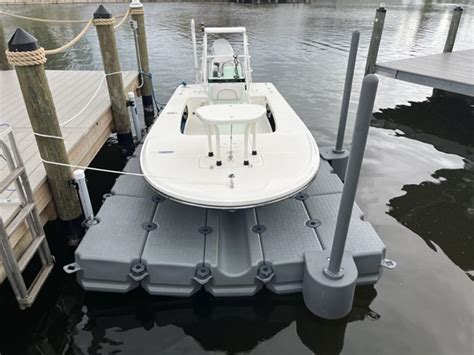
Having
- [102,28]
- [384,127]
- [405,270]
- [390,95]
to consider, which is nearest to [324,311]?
[405,270]

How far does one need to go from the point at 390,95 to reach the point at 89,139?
25.2 feet

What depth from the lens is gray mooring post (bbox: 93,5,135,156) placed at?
5.04 meters

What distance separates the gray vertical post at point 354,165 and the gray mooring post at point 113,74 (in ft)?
13.4

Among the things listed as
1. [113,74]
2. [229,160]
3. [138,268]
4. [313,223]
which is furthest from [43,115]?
[313,223]

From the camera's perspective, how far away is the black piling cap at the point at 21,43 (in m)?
3.11

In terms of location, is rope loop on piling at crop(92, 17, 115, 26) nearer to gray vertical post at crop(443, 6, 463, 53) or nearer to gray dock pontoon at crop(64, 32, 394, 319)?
gray dock pontoon at crop(64, 32, 394, 319)

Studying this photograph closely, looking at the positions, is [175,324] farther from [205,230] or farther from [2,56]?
[2,56]

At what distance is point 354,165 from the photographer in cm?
245

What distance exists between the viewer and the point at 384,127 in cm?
775

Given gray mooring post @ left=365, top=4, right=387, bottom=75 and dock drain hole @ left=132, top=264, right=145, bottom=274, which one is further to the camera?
gray mooring post @ left=365, top=4, right=387, bottom=75

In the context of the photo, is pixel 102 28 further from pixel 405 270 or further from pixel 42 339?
pixel 405 270

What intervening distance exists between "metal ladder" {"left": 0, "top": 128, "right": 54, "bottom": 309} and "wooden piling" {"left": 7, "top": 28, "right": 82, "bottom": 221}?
0.36 meters

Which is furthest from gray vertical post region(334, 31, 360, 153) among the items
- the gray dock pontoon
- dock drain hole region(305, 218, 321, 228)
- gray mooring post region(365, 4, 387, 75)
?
gray mooring post region(365, 4, 387, 75)

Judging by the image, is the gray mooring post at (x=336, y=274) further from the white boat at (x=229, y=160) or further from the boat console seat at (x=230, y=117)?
the boat console seat at (x=230, y=117)
